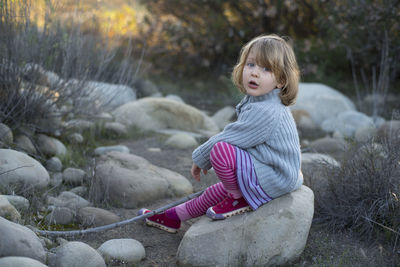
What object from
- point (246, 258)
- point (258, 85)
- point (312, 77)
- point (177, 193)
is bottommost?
point (312, 77)

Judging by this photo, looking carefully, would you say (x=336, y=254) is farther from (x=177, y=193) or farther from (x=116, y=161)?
(x=116, y=161)

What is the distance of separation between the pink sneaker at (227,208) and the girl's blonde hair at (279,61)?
2.23 ft

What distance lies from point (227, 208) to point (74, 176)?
1.61 metres

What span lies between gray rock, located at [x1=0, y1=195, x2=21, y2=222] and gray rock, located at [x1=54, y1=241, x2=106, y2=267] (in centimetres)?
46

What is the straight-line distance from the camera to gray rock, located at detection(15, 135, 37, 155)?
4.04 m

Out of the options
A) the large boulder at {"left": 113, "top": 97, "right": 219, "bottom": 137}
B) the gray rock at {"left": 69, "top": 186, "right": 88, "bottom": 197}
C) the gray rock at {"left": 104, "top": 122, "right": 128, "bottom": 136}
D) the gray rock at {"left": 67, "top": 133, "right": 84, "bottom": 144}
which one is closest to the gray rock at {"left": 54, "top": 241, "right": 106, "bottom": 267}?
the gray rock at {"left": 69, "top": 186, "right": 88, "bottom": 197}

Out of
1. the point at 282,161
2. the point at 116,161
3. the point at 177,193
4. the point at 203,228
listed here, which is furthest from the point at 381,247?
the point at 116,161

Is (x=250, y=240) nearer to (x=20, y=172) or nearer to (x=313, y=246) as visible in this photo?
(x=313, y=246)

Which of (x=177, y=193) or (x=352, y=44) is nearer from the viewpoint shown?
(x=177, y=193)

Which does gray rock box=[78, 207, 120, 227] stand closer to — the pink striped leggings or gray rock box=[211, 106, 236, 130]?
the pink striped leggings

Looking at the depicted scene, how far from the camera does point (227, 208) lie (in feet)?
9.04

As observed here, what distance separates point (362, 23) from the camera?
7391 millimetres

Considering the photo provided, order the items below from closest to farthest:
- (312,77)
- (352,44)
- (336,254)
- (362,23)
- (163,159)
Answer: (336,254)
(163,159)
(362,23)
(352,44)
(312,77)

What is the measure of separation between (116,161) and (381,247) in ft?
7.21
